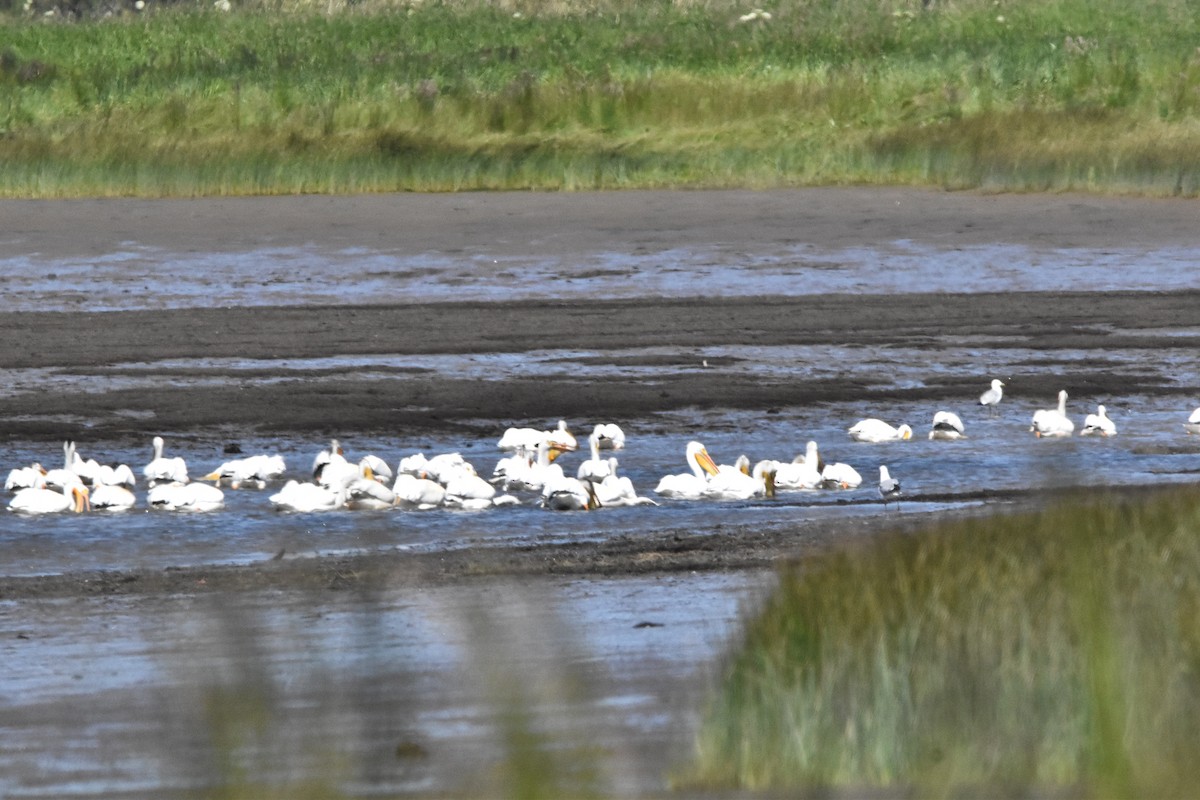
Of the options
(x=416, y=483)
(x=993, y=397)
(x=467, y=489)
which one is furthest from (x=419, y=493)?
(x=993, y=397)

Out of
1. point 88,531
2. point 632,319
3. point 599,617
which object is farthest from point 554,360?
point 599,617

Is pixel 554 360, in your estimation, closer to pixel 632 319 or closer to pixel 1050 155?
pixel 632 319

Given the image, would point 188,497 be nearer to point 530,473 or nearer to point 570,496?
point 530,473

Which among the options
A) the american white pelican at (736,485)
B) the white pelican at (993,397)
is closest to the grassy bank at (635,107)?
the white pelican at (993,397)

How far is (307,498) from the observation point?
378 inches

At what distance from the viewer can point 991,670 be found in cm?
543

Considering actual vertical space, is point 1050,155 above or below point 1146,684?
Answer: below

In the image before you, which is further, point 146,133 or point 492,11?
point 492,11

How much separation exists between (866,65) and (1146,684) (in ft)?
76.1

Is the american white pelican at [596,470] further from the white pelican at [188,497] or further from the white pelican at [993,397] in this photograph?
the white pelican at [993,397]

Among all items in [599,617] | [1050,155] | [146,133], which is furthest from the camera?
[146,133]

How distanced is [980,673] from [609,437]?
588 centimetres

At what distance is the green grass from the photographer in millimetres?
4324

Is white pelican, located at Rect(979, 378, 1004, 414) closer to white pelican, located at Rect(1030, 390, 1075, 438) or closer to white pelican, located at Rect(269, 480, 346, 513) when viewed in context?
white pelican, located at Rect(1030, 390, 1075, 438)
